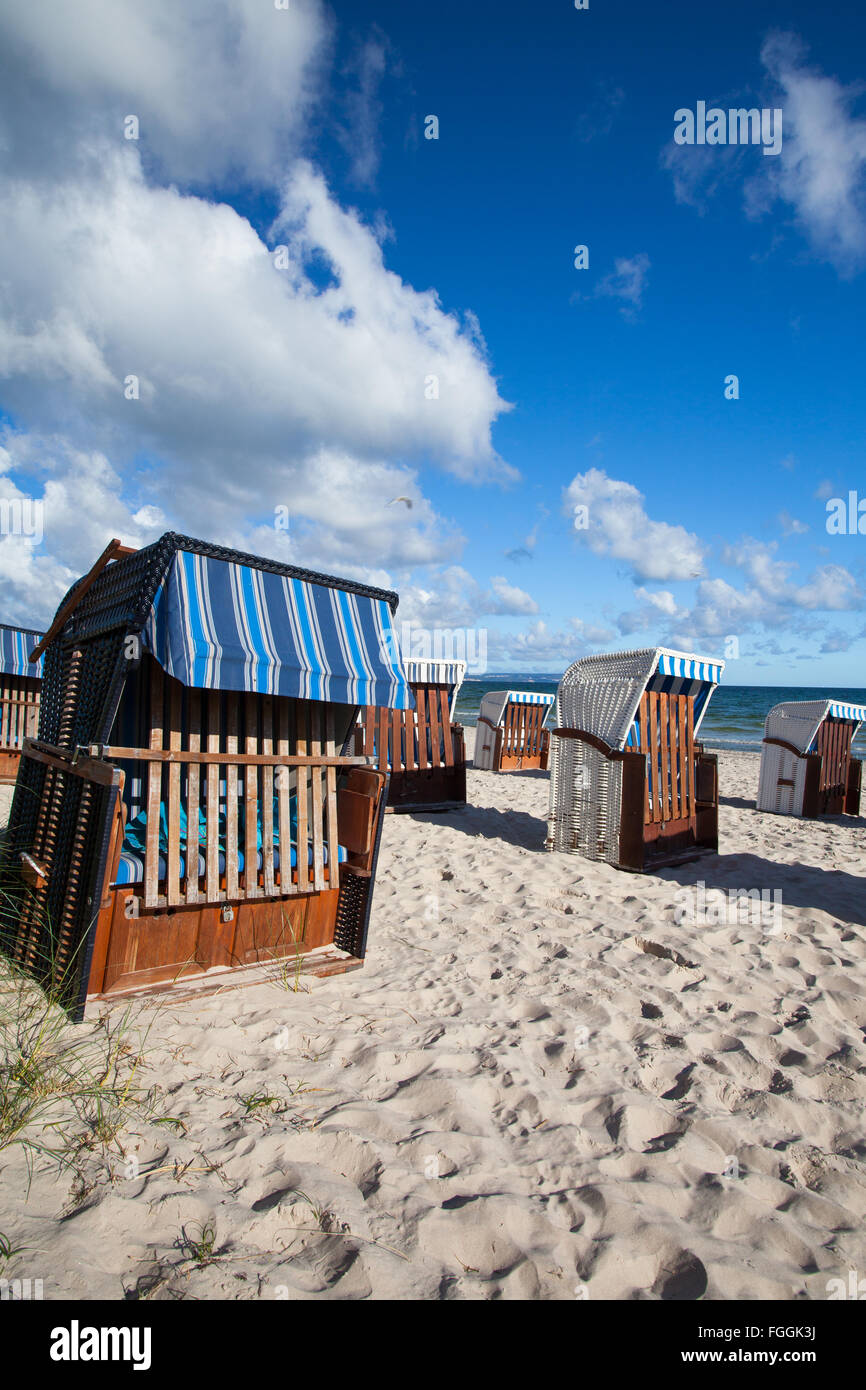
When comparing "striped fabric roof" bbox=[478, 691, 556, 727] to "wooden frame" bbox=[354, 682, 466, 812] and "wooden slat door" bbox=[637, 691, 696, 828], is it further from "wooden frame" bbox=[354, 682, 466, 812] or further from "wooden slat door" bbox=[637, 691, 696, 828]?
"wooden slat door" bbox=[637, 691, 696, 828]

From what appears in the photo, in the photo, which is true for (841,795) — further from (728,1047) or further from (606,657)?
(728,1047)

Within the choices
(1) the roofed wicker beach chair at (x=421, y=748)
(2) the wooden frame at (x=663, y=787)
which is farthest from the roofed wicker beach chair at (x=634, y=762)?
(1) the roofed wicker beach chair at (x=421, y=748)

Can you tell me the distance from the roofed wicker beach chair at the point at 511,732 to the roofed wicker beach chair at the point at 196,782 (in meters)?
11.3

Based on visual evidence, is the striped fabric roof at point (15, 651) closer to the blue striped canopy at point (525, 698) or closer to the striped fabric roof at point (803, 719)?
the blue striped canopy at point (525, 698)

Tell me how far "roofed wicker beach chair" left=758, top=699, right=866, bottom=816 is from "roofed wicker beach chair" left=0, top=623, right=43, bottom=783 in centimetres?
1212

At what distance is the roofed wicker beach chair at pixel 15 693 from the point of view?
11.2 m

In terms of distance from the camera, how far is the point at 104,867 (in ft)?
11.0

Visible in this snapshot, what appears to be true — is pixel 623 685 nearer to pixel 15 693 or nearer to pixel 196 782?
pixel 196 782

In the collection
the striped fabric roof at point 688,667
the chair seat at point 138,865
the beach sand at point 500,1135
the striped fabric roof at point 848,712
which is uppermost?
the striped fabric roof at point 688,667

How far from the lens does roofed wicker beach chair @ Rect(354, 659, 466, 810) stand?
32.2 feet

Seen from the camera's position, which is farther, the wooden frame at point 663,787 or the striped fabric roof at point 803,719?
the striped fabric roof at point 803,719

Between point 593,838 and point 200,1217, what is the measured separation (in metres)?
5.52

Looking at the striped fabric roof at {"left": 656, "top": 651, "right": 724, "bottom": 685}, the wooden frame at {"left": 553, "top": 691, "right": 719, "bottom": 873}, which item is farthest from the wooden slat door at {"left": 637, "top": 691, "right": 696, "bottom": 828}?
the striped fabric roof at {"left": 656, "top": 651, "right": 724, "bottom": 685}
